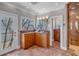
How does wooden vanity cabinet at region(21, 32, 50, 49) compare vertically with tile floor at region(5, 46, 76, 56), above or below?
above

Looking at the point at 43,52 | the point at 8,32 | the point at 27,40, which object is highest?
the point at 8,32

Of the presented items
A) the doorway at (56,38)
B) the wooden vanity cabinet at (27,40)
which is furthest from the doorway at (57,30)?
the wooden vanity cabinet at (27,40)

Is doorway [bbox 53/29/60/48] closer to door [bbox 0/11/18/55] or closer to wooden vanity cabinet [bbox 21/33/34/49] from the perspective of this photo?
wooden vanity cabinet [bbox 21/33/34/49]

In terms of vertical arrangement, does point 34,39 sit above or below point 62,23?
below

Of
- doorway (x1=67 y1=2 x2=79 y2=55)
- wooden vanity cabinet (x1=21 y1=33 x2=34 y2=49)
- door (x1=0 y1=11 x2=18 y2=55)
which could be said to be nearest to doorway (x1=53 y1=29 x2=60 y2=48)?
doorway (x1=67 y1=2 x2=79 y2=55)

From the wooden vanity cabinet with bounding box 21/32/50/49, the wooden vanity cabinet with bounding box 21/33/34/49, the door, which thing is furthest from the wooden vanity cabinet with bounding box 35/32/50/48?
the door

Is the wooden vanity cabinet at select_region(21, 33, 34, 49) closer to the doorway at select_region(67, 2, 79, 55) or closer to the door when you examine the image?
the door

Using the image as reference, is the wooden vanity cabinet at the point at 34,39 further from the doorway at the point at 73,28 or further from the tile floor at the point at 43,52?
the doorway at the point at 73,28

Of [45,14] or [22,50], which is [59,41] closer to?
[45,14]

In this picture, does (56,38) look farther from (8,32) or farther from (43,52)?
(8,32)

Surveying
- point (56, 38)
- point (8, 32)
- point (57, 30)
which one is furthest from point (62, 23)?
point (8, 32)

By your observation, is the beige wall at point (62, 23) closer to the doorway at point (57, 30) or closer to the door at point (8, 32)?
the doorway at point (57, 30)

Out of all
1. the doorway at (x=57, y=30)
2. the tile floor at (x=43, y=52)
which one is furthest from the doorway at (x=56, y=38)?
the tile floor at (x=43, y=52)

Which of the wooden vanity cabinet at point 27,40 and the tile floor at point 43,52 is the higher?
the wooden vanity cabinet at point 27,40
